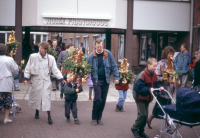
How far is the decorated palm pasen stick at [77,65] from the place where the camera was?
274 inches

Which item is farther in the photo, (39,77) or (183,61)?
(183,61)

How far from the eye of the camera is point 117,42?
91.7 feet

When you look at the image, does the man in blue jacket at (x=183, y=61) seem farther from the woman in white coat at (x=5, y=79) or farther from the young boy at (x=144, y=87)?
the woman in white coat at (x=5, y=79)

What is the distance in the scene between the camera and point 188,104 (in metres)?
5.08

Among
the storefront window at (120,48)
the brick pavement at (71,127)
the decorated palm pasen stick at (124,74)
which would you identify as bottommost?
the brick pavement at (71,127)

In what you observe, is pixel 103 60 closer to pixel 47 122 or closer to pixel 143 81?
pixel 143 81

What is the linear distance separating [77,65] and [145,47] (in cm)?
1718

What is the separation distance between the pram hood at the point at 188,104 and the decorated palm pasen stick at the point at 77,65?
96.6 inches

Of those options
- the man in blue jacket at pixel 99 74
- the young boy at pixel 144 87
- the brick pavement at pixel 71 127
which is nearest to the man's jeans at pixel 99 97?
the man in blue jacket at pixel 99 74

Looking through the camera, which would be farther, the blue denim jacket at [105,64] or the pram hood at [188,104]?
the blue denim jacket at [105,64]

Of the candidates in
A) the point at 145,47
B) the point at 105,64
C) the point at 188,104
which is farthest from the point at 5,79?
the point at 145,47

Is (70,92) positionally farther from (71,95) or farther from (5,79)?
(5,79)

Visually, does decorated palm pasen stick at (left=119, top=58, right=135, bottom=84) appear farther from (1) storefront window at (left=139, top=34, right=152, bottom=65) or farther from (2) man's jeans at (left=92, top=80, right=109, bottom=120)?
(1) storefront window at (left=139, top=34, right=152, bottom=65)

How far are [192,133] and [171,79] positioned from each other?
1.29 metres
